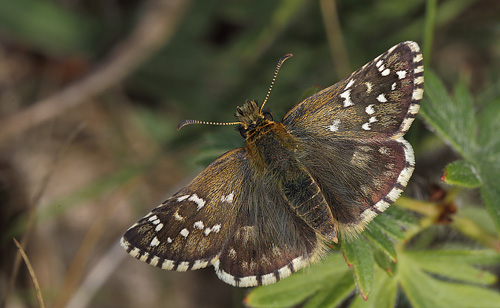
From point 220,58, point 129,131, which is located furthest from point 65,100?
point 220,58

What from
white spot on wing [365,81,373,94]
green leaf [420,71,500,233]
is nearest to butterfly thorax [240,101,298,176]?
white spot on wing [365,81,373,94]

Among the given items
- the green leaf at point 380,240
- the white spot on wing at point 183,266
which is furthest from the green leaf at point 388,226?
the white spot on wing at point 183,266

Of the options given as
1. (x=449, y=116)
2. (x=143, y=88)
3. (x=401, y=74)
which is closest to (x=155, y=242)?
(x=401, y=74)

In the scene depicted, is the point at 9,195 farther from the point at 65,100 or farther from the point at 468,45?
the point at 468,45

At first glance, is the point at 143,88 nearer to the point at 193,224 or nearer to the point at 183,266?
the point at 193,224

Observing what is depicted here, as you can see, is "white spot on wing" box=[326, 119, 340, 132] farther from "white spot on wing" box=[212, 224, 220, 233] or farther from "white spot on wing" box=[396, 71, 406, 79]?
"white spot on wing" box=[212, 224, 220, 233]

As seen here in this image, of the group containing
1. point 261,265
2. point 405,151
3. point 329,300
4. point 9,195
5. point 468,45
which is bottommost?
point 329,300

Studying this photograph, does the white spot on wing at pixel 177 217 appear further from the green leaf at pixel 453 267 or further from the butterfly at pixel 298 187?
the green leaf at pixel 453 267
